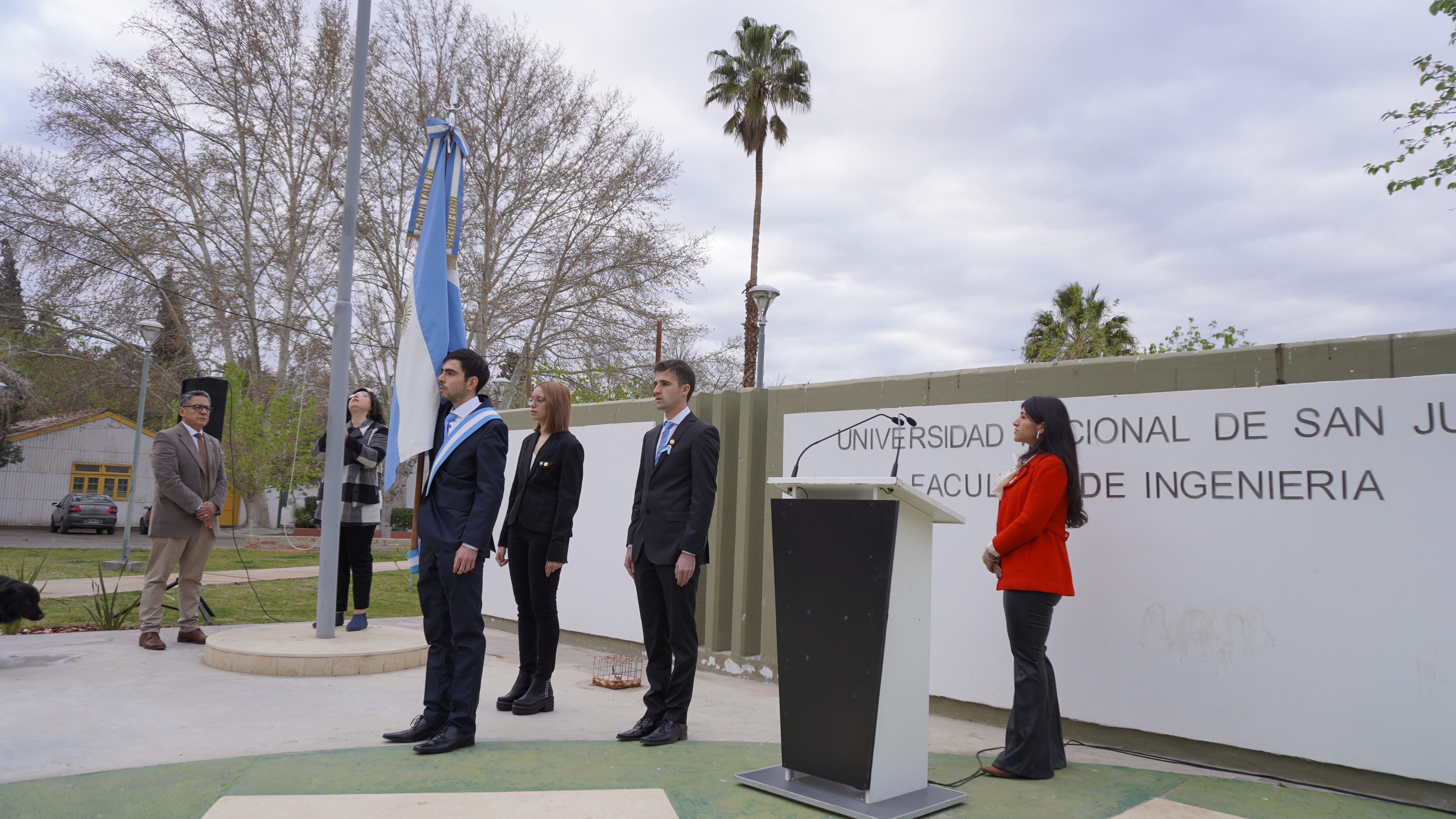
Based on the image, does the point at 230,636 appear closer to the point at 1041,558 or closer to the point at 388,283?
the point at 1041,558

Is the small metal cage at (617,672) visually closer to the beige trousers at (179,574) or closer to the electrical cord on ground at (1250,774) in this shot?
the electrical cord on ground at (1250,774)

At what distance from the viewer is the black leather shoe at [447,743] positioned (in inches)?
154

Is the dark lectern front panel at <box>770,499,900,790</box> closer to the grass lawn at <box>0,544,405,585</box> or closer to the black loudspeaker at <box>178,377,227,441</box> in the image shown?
the black loudspeaker at <box>178,377,227,441</box>

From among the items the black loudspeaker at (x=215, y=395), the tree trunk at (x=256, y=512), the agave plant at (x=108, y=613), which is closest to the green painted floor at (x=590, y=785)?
the agave plant at (x=108, y=613)

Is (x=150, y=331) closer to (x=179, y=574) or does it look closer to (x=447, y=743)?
(x=179, y=574)

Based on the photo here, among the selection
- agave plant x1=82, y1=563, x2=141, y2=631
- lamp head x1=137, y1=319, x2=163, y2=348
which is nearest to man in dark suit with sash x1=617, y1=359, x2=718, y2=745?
agave plant x1=82, y1=563, x2=141, y2=631

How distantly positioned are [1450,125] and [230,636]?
13086 mm

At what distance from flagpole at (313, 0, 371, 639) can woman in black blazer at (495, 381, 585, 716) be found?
5.80 feet

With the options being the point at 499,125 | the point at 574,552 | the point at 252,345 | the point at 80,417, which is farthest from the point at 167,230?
the point at 574,552

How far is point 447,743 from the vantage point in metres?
3.96

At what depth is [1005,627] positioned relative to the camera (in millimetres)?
4949

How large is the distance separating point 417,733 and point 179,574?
3657mm

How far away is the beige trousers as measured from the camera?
6293 millimetres

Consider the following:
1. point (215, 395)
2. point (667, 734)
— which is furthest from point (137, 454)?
point (667, 734)
